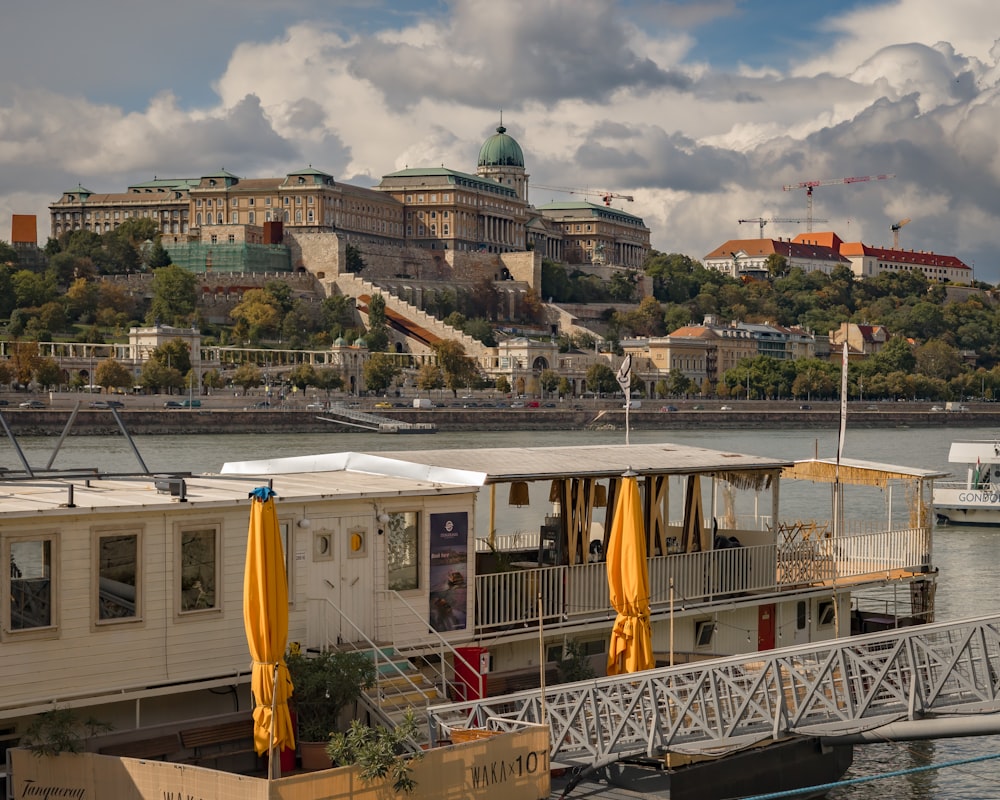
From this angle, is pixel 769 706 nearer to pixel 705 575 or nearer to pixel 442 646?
pixel 442 646

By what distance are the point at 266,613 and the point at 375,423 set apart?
77.1 m

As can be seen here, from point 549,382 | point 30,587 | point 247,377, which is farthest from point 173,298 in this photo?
point 30,587

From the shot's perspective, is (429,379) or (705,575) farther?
(429,379)

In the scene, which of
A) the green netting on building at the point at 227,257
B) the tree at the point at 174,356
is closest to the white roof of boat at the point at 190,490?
the tree at the point at 174,356

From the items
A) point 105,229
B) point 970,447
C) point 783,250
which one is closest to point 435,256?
point 105,229

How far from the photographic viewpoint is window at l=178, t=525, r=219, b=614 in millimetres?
11750

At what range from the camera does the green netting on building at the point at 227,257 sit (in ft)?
439

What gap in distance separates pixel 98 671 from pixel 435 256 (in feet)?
459

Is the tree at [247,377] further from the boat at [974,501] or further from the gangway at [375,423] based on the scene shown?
the boat at [974,501]

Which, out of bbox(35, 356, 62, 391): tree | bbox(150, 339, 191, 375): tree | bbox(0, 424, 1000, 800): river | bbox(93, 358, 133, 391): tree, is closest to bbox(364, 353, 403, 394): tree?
bbox(150, 339, 191, 375): tree

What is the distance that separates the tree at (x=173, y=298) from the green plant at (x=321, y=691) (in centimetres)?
10309

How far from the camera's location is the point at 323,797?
10.4 metres

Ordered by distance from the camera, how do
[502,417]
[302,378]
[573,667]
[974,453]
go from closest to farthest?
[573,667] → [974,453] → [502,417] → [302,378]

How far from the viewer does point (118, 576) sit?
449 inches
